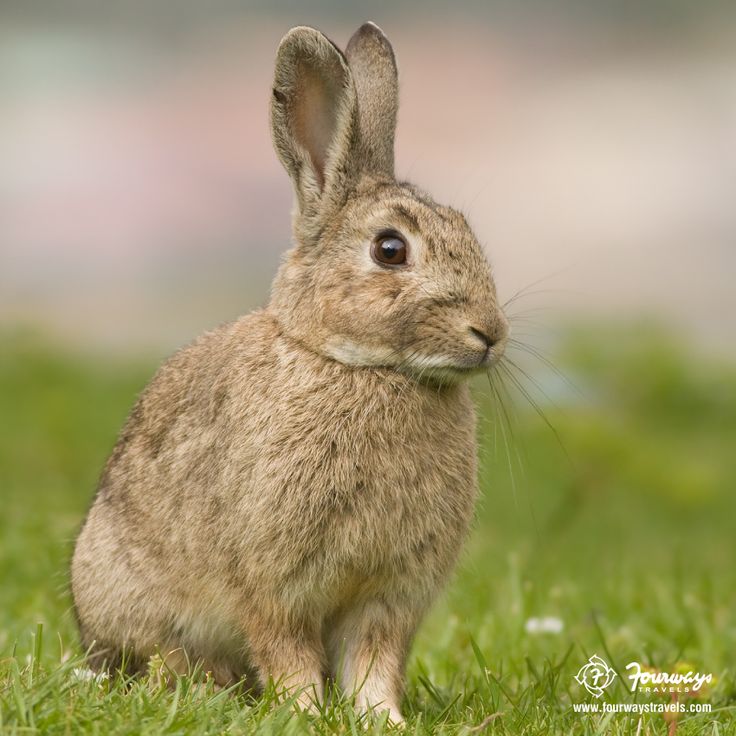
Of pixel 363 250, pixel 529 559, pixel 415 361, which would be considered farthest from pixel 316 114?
pixel 529 559

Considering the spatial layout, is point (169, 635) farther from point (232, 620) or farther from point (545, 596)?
point (545, 596)

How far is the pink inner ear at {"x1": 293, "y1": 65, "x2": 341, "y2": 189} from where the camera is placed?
4727 millimetres

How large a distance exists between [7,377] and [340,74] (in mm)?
8952

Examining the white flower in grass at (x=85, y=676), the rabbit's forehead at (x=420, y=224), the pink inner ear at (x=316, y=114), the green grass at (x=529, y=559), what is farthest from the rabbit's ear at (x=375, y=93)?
the white flower in grass at (x=85, y=676)

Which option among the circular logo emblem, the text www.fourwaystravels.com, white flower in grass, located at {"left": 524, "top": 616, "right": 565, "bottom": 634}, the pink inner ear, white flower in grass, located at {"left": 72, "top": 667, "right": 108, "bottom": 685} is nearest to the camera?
white flower in grass, located at {"left": 72, "top": 667, "right": 108, "bottom": 685}

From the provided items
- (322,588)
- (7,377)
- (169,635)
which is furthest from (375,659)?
(7,377)

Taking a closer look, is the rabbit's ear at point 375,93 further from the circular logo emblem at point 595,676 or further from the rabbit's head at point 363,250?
the circular logo emblem at point 595,676

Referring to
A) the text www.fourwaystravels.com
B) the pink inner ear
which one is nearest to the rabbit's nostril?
the pink inner ear

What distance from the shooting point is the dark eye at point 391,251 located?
14.6 ft

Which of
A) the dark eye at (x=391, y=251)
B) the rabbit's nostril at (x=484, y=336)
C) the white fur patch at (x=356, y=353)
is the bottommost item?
the white fur patch at (x=356, y=353)

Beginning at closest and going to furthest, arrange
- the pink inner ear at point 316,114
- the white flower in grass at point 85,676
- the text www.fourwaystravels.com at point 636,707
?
the white flower in grass at point 85,676 < the text www.fourwaystravels.com at point 636,707 < the pink inner ear at point 316,114

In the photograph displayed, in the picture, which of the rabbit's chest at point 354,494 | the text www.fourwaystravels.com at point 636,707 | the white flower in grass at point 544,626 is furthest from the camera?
the white flower in grass at point 544,626

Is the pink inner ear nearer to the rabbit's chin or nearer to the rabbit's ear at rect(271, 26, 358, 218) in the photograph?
the rabbit's ear at rect(271, 26, 358, 218)

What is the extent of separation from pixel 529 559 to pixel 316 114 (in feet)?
12.3
